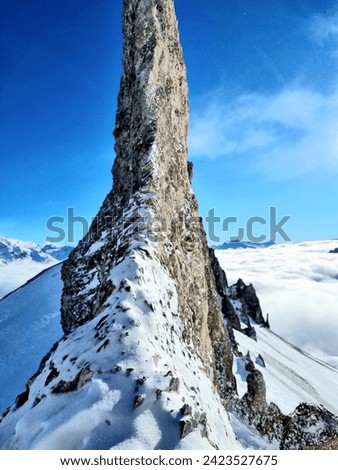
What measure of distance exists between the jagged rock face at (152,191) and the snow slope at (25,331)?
17.5 meters

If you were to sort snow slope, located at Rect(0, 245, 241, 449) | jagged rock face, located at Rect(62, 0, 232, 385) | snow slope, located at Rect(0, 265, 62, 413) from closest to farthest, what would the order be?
snow slope, located at Rect(0, 245, 241, 449) < jagged rock face, located at Rect(62, 0, 232, 385) < snow slope, located at Rect(0, 265, 62, 413)

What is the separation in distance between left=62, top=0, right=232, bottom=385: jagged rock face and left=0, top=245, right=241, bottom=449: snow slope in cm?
371

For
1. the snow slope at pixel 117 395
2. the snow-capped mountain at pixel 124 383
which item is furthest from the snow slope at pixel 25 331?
the snow slope at pixel 117 395

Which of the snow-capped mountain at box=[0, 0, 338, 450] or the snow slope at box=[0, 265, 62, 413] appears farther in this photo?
the snow slope at box=[0, 265, 62, 413]

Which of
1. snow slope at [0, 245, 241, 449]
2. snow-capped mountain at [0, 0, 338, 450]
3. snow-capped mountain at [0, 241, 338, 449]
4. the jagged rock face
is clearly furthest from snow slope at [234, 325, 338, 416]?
snow slope at [0, 245, 241, 449]

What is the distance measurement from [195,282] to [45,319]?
36300 mm

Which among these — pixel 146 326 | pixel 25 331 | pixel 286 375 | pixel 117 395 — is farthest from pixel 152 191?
pixel 286 375

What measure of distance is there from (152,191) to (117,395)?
950cm

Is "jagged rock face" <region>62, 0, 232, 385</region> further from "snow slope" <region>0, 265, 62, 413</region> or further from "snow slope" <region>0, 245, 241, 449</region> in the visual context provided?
"snow slope" <region>0, 265, 62, 413</region>

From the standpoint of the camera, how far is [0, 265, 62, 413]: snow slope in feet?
115

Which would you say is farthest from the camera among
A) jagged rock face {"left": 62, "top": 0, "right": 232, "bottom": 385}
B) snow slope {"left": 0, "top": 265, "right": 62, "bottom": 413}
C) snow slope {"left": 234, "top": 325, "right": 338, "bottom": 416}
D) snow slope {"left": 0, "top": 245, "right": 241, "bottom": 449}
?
snow slope {"left": 234, "top": 325, "right": 338, "bottom": 416}

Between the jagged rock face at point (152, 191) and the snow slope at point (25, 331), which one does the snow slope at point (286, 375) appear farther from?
the snow slope at point (25, 331)

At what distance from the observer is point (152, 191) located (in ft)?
47.5
